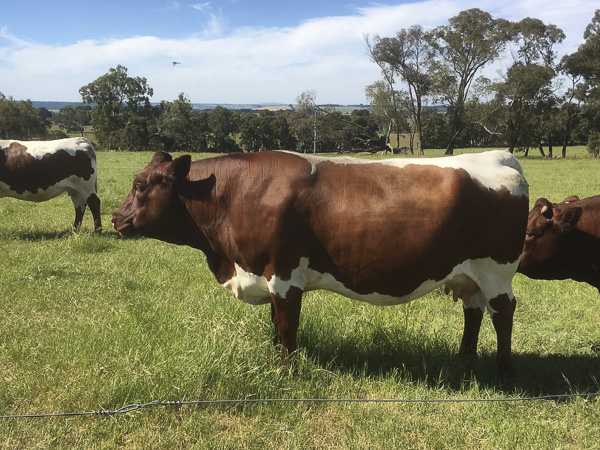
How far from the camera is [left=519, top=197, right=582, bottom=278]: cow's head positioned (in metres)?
4.58

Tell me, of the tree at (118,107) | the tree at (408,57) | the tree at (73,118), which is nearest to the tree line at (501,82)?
the tree at (408,57)

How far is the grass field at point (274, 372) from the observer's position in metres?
3.39

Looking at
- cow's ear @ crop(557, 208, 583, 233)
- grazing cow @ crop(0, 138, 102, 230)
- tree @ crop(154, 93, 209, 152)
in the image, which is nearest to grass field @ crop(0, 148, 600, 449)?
cow's ear @ crop(557, 208, 583, 233)

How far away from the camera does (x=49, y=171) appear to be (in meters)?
9.73

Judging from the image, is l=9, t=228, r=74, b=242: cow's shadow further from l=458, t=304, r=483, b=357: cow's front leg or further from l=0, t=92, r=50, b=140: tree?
l=0, t=92, r=50, b=140: tree

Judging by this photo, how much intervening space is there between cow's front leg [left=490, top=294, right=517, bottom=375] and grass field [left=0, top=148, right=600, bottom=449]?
0.16 metres

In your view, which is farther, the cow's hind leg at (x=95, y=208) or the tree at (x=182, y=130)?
the tree at (x=182, y=130)

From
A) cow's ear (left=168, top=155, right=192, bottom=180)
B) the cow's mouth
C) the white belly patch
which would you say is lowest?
the white belly patch

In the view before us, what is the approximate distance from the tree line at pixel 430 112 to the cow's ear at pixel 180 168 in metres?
44.5

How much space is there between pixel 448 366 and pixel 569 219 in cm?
180

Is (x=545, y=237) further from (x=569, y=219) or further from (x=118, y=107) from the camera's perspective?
(x=118, y=107)

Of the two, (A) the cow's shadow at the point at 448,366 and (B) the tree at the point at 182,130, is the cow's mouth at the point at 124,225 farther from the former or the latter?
(B) the tree at the point at 182,130

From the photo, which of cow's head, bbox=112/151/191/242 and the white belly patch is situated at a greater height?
cow's head, bbox=112/151/191/242

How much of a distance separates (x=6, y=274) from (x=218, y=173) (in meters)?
4.58
